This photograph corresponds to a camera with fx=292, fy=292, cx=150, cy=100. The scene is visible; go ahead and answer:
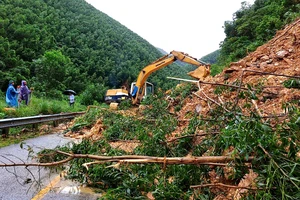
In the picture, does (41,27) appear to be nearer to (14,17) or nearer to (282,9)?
(14,17)

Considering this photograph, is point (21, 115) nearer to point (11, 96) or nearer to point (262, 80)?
point (11, 96)

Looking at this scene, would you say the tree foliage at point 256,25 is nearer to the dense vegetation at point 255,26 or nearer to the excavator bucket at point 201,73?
the dense vegetation at point 255,26

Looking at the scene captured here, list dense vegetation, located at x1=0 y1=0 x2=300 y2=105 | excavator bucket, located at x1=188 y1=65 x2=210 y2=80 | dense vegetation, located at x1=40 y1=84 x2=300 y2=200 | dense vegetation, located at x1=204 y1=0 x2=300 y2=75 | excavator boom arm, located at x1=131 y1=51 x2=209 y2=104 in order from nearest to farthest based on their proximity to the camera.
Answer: dense vegetation, located at x1=40 y1=84 x2=300 y2=200 → excavator bucket, located at x1=188 y1=65 x2=210 y2=80 → excavator boom arm, located at x1=131 y1=51 x2=209 y2=104 → dense vegetation, located at x1=204 y1=0 x2=300 y2=75 → dense vegetation, located at x1=0 y1=0 x2=300 y2=105

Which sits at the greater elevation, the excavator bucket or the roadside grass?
the excavator bucket

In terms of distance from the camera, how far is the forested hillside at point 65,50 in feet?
106

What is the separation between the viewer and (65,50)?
183ft

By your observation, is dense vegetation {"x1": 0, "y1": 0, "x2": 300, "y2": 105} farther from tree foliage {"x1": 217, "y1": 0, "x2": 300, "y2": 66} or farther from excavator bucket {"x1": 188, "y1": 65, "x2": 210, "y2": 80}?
excavator bucket {"x1": 188, "y1": 65, "x2": 210, "y2": 80}

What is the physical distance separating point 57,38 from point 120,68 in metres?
13.6

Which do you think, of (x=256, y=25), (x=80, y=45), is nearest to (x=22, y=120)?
(x=256, y=25)

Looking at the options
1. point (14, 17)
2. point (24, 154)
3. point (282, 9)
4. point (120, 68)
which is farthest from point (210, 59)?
point (24, 154)

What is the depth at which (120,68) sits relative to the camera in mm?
60719

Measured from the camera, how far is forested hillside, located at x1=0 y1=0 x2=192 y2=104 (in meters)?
32.3

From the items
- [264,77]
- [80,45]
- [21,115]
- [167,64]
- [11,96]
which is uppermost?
[80,45]

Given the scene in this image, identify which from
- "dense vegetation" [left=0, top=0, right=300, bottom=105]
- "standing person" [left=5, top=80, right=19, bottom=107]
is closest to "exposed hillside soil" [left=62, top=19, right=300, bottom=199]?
"standing person" [left=5, top=80, right=19, bottom=107]
